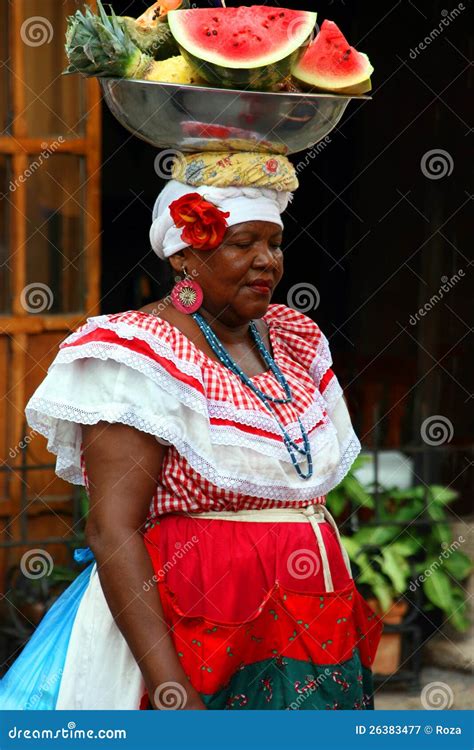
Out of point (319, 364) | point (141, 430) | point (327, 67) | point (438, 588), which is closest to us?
point (141, 430)

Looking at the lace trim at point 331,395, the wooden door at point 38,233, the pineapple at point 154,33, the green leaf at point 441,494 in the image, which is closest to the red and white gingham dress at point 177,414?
the lace trim at point 331,395

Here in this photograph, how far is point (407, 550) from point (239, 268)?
9.65 feet

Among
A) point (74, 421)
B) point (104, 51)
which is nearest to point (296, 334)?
point (74, 421)

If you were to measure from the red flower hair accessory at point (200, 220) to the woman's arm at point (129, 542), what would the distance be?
472 mm

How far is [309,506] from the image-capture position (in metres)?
3.22

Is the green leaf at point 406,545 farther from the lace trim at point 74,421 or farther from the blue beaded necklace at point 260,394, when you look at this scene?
the lace trim at point 74,421

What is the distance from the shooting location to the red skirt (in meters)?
3.02

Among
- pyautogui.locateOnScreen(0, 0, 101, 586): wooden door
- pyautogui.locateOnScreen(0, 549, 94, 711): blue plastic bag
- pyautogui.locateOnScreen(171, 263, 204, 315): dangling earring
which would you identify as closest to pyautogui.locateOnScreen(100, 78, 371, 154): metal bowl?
pyautogui.locateOnScreen(171, 263, 204, 315): dangling earring

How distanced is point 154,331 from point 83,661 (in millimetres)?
801

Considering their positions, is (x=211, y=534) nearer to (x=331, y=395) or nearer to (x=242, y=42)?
(x=331, y=395)
